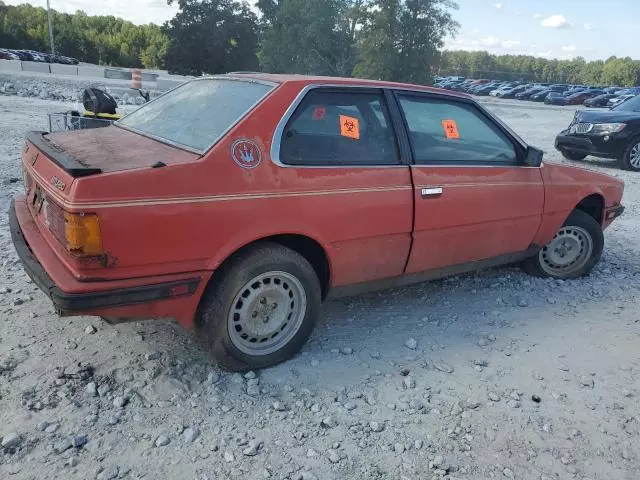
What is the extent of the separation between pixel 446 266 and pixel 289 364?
1.45 meters

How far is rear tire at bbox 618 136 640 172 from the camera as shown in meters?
11.0

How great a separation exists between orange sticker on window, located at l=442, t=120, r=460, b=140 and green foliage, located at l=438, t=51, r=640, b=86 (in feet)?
321

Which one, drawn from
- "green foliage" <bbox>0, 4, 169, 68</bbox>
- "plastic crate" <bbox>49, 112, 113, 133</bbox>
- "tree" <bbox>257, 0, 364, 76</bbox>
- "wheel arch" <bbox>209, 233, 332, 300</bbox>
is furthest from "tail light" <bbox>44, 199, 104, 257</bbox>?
"green foliage" <bbox>0, 4, 169, 68</bbox>

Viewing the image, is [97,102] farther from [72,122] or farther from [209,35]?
[209,35]

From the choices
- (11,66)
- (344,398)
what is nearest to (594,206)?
(344,398)

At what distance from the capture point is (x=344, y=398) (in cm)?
305

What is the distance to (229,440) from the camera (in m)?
2.66

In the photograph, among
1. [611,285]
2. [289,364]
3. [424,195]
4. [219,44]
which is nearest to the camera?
[289,364]

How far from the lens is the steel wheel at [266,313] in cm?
310

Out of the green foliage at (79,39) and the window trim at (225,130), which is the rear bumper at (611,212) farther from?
the green foliage at (79,39)

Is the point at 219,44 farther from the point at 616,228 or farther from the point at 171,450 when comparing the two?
the point at 171,450

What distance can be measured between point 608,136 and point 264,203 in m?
10.3

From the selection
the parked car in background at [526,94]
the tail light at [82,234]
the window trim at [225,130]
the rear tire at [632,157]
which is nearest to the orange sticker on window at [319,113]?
the window trim at [225,130]

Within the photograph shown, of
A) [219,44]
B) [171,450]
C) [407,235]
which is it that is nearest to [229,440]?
[171,450]
